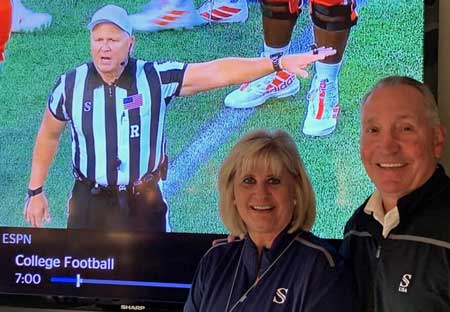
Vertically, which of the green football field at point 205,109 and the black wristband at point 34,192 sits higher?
the green football field at point 205,109

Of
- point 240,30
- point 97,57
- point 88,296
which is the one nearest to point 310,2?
point 240,30

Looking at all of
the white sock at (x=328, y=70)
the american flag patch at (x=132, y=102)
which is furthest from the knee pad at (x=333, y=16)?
the american flag patch at (x=132, y=102)

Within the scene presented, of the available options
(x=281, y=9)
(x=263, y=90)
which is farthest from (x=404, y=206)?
(x=281, y=9)

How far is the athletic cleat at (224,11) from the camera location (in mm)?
Answer: 2234

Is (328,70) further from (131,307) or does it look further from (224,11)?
(131,307)

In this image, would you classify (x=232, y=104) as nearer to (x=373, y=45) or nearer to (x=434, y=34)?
(x=373, y=45)

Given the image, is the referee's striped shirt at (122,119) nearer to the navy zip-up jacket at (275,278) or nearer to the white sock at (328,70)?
the white sock at (328,70)

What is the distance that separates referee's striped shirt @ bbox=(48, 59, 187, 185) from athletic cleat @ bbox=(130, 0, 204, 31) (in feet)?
0.39

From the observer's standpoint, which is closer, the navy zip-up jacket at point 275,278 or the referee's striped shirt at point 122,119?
→ the navy zip-up jacket at point 275,278

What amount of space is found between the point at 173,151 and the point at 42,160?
452mm

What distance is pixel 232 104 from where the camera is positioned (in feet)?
7.37

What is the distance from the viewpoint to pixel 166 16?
7.49ft

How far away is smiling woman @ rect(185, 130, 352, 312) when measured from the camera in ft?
5.46

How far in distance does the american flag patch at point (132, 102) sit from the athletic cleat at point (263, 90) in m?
0.28
